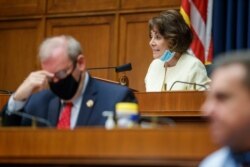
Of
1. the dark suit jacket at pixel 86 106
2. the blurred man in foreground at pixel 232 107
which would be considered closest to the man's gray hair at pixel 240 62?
the blurred man in foreground at pixel 232 107

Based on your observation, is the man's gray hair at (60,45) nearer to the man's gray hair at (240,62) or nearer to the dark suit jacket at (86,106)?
the dark suit jacket at (86,106)

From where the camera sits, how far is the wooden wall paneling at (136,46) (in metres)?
6.65

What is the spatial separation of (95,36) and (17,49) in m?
0.93

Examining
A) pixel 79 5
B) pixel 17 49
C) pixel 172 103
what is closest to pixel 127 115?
pixel 172 103

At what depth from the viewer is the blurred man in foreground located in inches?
81.3

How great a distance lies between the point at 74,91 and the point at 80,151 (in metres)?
0.90

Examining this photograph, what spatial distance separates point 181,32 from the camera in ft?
16.4

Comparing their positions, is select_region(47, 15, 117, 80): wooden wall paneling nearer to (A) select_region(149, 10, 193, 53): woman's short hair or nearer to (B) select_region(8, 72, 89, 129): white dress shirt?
(A) select_region(149, 10, 193, 53): woman's short hair

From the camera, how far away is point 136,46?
6766 mm

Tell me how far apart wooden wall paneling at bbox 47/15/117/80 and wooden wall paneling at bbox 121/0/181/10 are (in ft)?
0.62

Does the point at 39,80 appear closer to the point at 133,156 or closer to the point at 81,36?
the point at 133,156

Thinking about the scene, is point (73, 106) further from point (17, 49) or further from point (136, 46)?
point (17, 49)

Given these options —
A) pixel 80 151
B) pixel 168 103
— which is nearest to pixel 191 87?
pixel 168 103

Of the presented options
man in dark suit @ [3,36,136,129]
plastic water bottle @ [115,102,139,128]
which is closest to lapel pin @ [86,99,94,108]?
man in dark suit @ [3,36,136,129]
